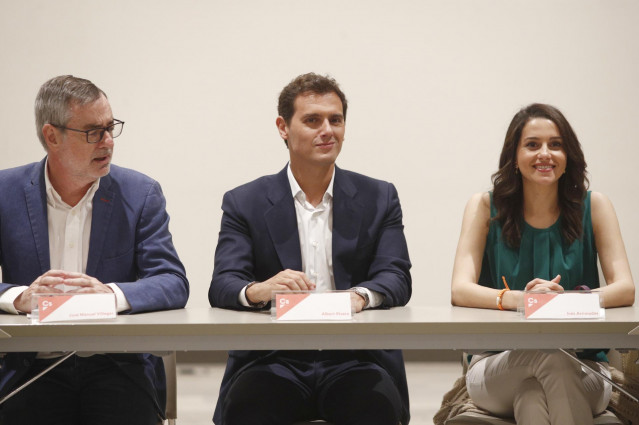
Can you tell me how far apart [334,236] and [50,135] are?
984mm

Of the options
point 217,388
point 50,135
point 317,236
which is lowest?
point 217,388

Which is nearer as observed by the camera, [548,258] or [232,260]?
[232,260]

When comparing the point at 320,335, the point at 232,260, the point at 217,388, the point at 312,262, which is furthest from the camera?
the point at 217,388

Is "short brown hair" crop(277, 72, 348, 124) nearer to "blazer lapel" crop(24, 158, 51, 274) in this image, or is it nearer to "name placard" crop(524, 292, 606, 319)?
"blazer lapel" crop(24, 158, 51, 274)

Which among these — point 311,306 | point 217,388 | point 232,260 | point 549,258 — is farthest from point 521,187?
point 217,388

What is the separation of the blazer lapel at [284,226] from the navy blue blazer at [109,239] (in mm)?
331

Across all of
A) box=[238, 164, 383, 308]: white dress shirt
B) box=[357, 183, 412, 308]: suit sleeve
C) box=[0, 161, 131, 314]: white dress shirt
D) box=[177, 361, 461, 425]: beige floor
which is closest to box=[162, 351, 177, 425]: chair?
box=[0, 161, 131, 314]: white dress shirt

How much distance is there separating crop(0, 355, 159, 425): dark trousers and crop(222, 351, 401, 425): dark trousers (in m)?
0.27

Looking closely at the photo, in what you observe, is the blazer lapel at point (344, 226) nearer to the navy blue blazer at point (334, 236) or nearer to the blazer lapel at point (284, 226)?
the navy blue blazer at point (334, 236)

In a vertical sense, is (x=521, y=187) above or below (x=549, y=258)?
above

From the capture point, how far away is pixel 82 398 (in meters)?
2.13

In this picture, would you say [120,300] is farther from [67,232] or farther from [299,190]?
[299,190]

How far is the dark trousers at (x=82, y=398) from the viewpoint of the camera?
2.06 meters

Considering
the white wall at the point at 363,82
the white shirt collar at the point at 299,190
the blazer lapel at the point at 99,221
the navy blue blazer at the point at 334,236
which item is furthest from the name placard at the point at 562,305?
the white wall at the point at 363,82
